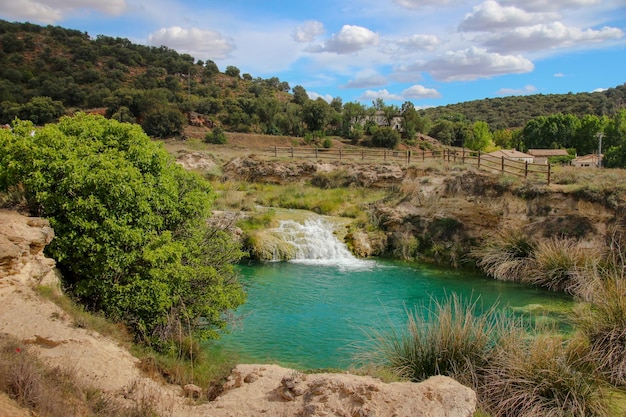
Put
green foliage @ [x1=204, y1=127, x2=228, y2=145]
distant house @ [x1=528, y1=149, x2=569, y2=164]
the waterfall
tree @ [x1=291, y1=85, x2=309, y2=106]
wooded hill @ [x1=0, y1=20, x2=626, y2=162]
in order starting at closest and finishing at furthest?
the waterfall → green foliage @ [x1=204, y1=127, x2=228, y2=145] → wooded hill @ [x1=0, y1=20, x2=626, y2=162] → distant house @ [x1=528, y1=149, x2=569, y2=164] → tree @ [x1=291, y1=85, x2=309, y2=106]

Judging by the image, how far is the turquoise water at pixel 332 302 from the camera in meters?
12.7

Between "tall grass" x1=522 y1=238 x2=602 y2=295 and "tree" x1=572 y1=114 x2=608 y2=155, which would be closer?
"tall grass" x1=522 y1=238 x2=602 y2=295

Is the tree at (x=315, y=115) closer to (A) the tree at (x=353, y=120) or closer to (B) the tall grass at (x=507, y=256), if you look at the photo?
(A) the tree at (x=353, y=120)

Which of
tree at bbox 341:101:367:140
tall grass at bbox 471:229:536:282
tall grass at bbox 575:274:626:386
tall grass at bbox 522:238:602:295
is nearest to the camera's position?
tall grass at bbox 575:274:626:386

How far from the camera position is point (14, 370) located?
502cm

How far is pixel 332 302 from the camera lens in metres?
17.4

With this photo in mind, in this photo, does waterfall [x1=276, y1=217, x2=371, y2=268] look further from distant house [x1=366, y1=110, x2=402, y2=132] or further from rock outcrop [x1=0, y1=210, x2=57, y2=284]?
distant house [x1=366, y1=110, x2=402, y2=132]

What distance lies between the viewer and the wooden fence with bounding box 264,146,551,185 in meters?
25.0

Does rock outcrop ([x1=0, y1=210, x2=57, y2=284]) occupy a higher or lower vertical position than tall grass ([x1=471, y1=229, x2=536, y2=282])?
higher

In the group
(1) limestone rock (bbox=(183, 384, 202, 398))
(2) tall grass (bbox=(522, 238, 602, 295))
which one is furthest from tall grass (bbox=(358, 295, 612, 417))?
(2) tall grass (bbox=(522, 238, 602, 295))

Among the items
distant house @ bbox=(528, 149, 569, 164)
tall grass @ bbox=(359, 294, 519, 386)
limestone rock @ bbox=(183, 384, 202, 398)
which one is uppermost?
distant house @ bbox=(528, 149, 569, 164)

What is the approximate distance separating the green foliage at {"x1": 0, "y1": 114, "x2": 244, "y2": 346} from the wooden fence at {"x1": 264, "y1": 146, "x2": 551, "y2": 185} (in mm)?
17956

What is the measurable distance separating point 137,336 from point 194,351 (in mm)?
1183

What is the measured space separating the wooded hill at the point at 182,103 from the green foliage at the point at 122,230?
45.9 meters
